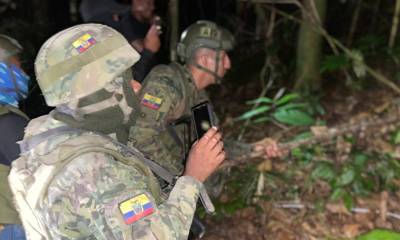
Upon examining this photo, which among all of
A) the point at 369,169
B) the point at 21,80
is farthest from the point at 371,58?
the point at 21,80

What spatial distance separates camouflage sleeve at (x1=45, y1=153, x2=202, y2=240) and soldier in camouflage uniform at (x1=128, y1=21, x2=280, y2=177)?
4.73ft

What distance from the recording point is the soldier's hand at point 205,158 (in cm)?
234

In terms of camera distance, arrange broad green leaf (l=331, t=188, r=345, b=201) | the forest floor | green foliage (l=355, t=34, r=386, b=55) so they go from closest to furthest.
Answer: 1. the forest floor
2. broad green leaf (l=331, t=188, r=345, b=201)
3. green foliage (l=355, t=34, r=386, b=55)

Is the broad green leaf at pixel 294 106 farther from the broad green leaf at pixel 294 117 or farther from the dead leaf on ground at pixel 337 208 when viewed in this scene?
the dead leaf on ground at pixel 337 208

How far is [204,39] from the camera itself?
3619 millimetres

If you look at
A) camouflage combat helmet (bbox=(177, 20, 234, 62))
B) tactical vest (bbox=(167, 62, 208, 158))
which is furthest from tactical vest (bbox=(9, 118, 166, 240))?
camouflage combat helmet (bbox=(177, 20, 234, 62))

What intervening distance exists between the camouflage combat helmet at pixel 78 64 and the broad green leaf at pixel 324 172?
2785mm

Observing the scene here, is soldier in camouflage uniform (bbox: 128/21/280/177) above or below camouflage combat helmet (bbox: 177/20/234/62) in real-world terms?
below

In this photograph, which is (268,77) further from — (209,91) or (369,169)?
(369,169)

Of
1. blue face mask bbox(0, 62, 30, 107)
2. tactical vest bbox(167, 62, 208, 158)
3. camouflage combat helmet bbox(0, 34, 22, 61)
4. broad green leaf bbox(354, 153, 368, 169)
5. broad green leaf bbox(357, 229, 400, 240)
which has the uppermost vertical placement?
camouflage combat helmet bbox(0, 34, 22, 61)

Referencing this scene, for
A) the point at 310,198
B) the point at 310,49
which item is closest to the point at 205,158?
the point at 310,198

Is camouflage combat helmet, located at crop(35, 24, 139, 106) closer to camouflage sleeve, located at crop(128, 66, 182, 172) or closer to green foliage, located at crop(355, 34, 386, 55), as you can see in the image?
camouflage sleeve, located at crop(128, 66, 182, 172)

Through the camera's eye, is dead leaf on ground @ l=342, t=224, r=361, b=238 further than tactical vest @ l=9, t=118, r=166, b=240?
Yes

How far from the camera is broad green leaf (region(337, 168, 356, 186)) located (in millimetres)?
4031
